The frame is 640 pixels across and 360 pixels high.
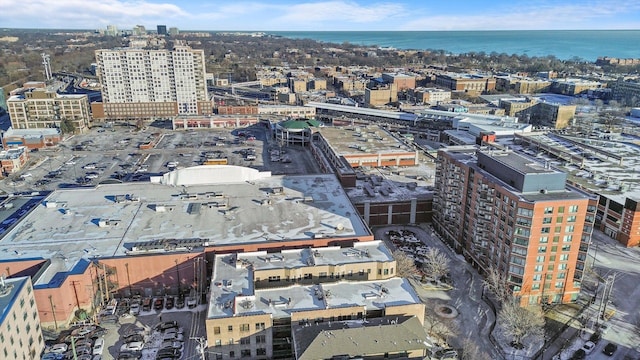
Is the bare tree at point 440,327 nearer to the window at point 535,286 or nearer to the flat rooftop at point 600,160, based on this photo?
the window at point 535,286

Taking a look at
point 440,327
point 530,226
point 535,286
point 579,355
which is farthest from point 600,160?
point 440,327

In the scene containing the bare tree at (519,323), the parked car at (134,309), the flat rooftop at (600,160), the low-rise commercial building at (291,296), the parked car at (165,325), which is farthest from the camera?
the flat rooftop at (600,160)

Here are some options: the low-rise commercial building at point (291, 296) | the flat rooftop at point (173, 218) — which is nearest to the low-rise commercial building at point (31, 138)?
the flat rooftop at point (173, 218)

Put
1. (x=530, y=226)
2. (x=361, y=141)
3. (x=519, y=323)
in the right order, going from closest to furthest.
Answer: (x=519, y=323) → (x=530, y=226) → (x=361, y=141)

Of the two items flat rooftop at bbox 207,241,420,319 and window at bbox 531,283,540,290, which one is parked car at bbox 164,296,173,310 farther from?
window at bbox 531,283,540,290

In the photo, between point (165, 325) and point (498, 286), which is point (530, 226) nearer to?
point (498, 286)
